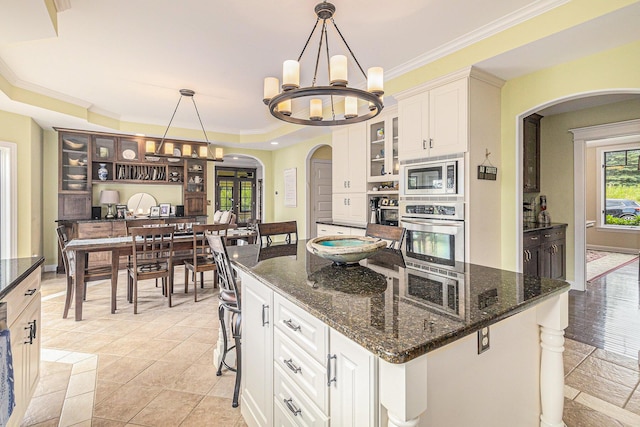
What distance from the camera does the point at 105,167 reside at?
5859 millimetres

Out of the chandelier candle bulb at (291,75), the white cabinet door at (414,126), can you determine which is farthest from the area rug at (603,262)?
the chandelier candle bulb at (291,75)

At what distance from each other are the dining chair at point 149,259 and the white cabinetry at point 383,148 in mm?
2752

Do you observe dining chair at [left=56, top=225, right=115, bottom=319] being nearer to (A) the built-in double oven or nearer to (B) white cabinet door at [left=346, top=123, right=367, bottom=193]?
(A) the built-in double oven

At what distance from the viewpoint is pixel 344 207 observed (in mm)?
5133

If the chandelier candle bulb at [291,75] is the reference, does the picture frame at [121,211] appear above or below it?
below

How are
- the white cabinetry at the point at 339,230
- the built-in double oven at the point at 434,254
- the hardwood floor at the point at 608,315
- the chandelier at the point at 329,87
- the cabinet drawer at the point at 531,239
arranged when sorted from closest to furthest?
the built-in double oven at the point at 434,254
the chandelier at the point at 329,87
the hardwood floor at the point at 608,315
the cabinet drawer at the point at 531,239
the white cabinetry at the point at 339,230

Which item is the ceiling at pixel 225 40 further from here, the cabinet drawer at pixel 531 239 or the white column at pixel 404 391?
the white column at pixel 404 391

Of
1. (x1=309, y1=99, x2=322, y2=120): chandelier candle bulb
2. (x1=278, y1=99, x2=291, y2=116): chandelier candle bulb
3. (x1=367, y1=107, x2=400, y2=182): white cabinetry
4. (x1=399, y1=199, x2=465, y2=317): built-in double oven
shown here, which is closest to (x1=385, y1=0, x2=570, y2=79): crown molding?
(x1=367, y1=107, x2=400, y2=182): white cabinetry

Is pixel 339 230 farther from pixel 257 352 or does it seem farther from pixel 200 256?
pixel 257 352

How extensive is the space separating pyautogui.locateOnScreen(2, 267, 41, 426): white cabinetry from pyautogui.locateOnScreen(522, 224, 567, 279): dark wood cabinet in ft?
13.8

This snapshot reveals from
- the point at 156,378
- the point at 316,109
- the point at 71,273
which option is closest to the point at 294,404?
the point at 156,378

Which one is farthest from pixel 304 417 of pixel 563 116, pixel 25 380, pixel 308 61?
pixel 563 116

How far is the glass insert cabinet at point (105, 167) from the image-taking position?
555 cm

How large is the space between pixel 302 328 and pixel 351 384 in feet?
0.99
